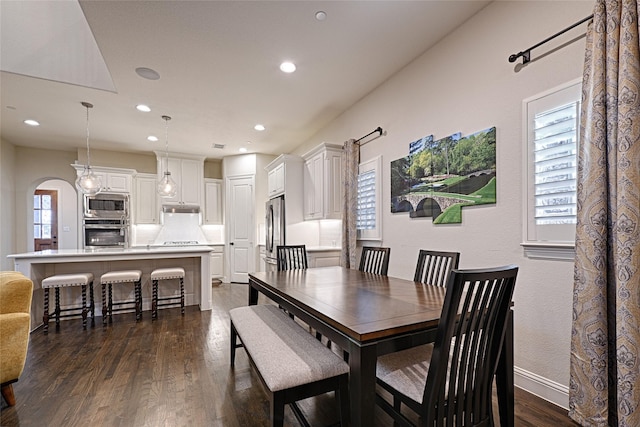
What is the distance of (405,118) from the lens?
126 inches

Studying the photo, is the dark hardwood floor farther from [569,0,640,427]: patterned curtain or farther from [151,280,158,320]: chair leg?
[151,280,158,320]: chair leg

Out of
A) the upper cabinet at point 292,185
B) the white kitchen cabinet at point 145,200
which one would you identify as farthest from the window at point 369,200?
the white kitchen cabinet at point 145,200

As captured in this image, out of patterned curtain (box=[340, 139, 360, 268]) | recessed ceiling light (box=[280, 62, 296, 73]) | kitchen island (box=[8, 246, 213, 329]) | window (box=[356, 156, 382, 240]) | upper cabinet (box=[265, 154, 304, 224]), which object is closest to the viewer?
recessed ceiling light (box=[280, 62, 296, 73])

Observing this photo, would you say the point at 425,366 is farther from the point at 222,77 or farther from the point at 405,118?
the point at 222,77

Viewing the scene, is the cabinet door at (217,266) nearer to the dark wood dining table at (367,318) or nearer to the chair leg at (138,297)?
the chair leg at (138,297)

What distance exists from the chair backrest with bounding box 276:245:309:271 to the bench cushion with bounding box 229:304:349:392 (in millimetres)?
1153

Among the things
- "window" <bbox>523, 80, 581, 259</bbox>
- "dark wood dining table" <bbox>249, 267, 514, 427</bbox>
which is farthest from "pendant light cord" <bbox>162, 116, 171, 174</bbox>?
"window" <bbox>523, 80, 581, 259</bbox>

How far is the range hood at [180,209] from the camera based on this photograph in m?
6.47

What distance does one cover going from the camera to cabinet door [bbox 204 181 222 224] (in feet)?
22.7

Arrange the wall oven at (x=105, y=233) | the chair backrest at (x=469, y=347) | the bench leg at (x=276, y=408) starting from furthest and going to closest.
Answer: the wall oven at (x=105, y=233), the bench leg at (x=276, y=408), the chair backrest at (x=469, y=347)

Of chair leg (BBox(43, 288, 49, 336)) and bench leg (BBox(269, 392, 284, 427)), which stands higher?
bench leg (BBox(269, 392, 284, 427))

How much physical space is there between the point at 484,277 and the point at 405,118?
100.0 inches

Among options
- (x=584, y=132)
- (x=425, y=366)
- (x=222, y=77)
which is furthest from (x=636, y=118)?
(x=222, y=77)

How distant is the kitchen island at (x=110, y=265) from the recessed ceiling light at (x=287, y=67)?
2.73 meters
